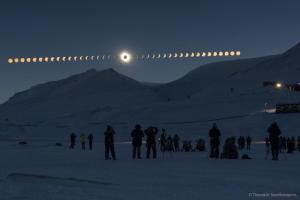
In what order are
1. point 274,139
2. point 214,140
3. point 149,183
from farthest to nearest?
point 214,140 → point 274,139 → point 149,183

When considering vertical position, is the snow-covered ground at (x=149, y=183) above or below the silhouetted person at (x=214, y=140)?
below

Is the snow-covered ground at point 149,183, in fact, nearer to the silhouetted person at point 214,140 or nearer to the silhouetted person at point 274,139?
the silhouetted person at point 274,139

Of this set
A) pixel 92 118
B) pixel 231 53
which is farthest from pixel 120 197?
pixel 92 118

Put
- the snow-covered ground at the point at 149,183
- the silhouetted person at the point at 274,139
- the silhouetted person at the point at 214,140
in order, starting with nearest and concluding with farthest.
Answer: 1. the snow-covered ground at the point at 149,183
2. the silhouetted person at the point at 274,139
3. the silhouetted person at the point at 214,140

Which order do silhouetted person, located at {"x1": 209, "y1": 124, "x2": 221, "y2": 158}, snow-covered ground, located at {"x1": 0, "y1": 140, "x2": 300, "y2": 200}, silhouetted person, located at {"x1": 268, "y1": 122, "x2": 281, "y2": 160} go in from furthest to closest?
silhouetted person, located at {"x1": 209, "y1": 124, "x2": 221, "y2": 158} → silhouetted person, located at {"x1": 268, "y1": 122, "x2": 281, "y2": 160} → snow-covered ground, located at {"x1": 0, "y1": 140, "x2": 300, "y2": 200}

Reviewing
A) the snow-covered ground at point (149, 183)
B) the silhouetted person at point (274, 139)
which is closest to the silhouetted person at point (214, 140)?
the silhouetted person at point (274, 139)

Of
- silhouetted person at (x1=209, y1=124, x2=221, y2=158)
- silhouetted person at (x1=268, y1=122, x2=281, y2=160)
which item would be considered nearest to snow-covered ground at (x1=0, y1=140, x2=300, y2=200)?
silhouetted person at (x1=268, y1=122, x2=281, y2=160)

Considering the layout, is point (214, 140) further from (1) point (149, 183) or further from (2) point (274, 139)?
(1) point (149, 183)

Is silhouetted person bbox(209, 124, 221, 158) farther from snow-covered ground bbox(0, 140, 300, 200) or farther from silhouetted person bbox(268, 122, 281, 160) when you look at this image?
snow-covered ground bbox(0, 140, 300, 200)

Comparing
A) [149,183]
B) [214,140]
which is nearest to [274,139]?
[214,140]

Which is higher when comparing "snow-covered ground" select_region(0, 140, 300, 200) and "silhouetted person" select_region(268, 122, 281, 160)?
"silhouetted person" select_region(268, 122, 281, 160)

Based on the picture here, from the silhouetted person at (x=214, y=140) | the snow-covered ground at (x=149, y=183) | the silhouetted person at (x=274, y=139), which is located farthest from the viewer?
the silhouetted person at (x=214, y=140)

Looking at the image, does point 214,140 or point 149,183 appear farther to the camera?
point 214,140

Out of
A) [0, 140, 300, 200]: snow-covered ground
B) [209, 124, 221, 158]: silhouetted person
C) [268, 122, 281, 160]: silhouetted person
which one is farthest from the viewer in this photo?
[209, 124, 221, 158]: silhouetted person
